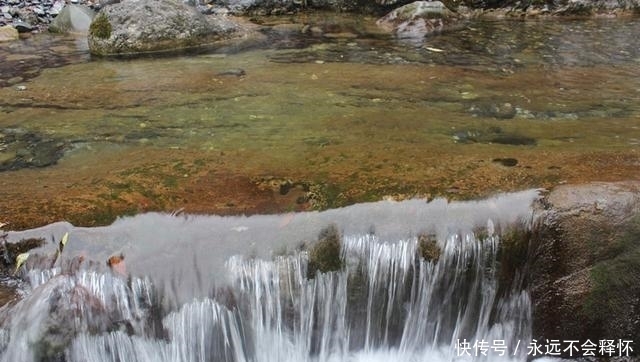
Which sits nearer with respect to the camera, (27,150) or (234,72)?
(27,150)

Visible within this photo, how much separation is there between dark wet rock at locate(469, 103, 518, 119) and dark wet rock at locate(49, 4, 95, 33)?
26.2ft

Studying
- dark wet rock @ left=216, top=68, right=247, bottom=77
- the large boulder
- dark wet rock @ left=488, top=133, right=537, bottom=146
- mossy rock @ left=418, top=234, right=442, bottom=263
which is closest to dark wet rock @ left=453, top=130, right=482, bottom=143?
dark wet rock @ left=488, top=133, right=537, bottom=146

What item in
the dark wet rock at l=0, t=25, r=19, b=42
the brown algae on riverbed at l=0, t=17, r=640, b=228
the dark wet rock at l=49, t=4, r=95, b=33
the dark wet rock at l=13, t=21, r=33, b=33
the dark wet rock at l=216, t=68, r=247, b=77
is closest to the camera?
the brown algae on riverbed at l=0, t=17, r=640, b=228

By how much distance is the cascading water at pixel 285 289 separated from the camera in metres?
3.67

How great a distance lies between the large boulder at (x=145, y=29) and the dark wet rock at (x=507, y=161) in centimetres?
591

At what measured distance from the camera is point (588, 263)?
3.92 metres

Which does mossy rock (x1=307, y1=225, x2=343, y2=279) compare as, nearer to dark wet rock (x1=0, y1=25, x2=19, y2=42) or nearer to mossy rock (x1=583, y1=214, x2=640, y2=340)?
mossy rock (x1=583, y1=214, x2=640, y2=340)

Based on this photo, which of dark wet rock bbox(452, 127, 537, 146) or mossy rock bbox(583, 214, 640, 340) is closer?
mossy rock bbox(583, 214, 640, 340)

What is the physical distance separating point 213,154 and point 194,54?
4169 millimetres

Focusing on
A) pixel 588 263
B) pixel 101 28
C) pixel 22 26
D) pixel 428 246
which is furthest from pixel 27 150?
pixel 22 26

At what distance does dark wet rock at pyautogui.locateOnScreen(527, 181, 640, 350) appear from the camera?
3848mm

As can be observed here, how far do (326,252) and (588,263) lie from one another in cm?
183

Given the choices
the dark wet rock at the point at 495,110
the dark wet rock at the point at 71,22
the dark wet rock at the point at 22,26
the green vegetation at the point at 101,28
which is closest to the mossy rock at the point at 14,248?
the dark wet rock at the point at 495,110

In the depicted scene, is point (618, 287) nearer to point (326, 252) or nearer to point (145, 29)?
point (326, 252)
